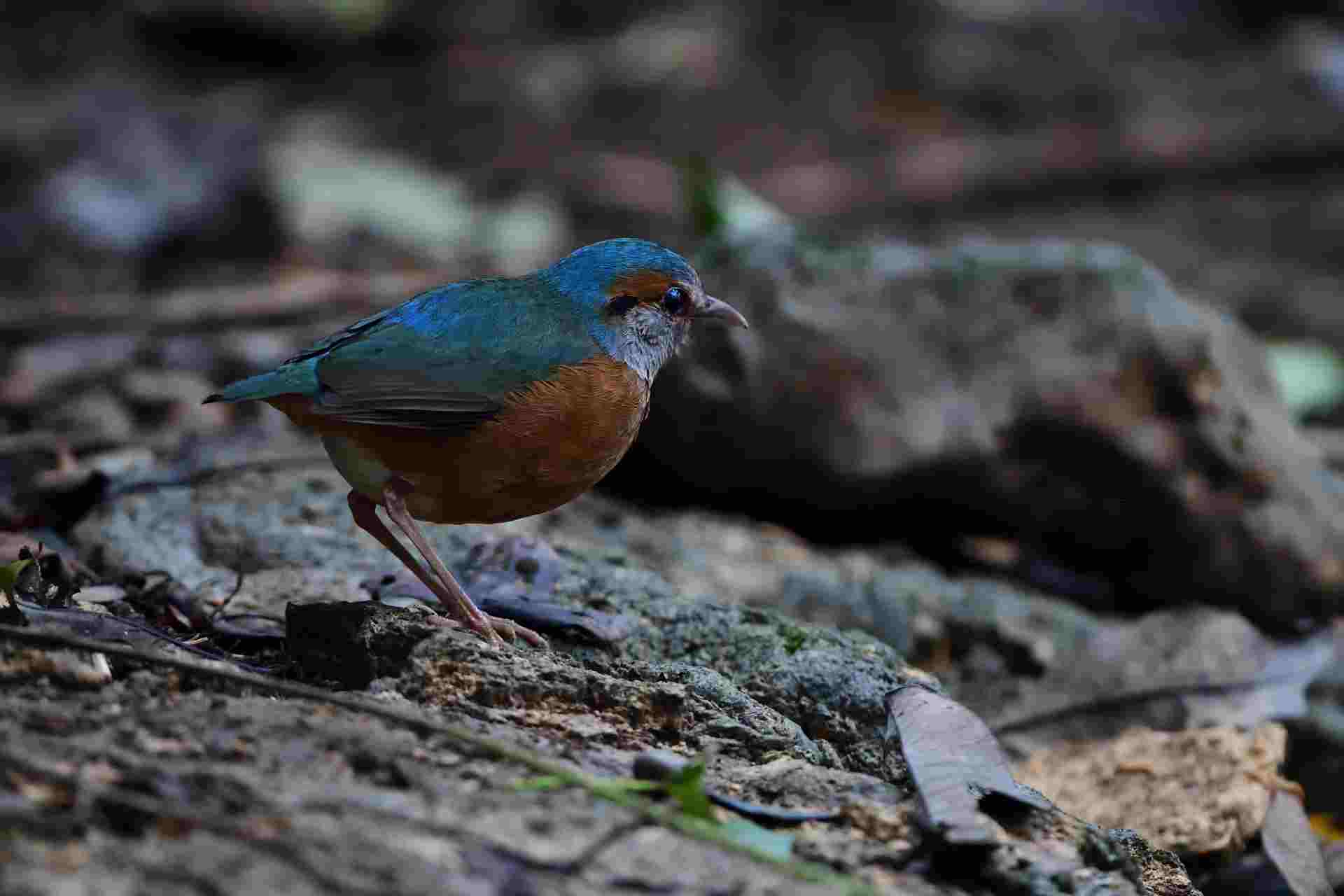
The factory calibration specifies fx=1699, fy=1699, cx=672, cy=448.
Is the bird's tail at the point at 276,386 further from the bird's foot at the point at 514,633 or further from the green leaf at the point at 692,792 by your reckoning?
the green leaf at the point at 692,792

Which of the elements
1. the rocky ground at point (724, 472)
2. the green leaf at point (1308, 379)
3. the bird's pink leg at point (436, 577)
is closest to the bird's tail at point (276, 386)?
the bird's pink leg at point (436, 577)

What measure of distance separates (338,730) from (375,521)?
140 centimetres

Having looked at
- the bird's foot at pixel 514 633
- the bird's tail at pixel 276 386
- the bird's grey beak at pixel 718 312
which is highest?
the bird's grey beak at pixel 718 312

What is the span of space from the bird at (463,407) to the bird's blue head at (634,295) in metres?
0.04

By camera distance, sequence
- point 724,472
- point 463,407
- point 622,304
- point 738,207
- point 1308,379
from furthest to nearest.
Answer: point 1308,379, point 738,207, point 724,472, point 622,304, point 463,407

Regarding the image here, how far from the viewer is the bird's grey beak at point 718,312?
471 centimetres

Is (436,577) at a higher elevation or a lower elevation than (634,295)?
lower

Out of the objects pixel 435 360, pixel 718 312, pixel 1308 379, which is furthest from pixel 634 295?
pixel 1308 379

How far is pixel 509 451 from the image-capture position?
401 cm

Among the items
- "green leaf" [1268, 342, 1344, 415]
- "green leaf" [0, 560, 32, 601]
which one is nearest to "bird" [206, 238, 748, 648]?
"green leaf" [0, 560, 32, 601]

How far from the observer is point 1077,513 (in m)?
6.03

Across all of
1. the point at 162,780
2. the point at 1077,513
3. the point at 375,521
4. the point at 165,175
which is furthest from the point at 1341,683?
the point at 165,175

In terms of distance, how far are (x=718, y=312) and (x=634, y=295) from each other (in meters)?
0.34

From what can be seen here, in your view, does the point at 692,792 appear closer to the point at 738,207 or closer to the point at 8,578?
the point at 8,578
